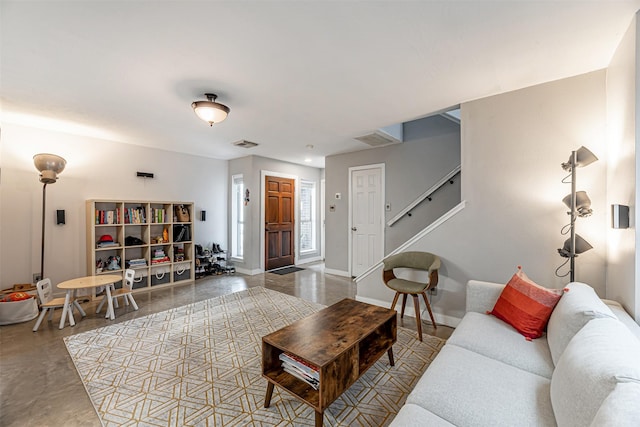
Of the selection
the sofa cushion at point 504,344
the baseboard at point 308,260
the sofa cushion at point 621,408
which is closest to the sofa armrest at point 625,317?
the sofa cushion at point 504,344

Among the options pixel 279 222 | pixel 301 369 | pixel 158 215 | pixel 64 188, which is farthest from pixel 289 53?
pixel 279 222

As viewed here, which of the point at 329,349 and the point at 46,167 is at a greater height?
the point at 46,167

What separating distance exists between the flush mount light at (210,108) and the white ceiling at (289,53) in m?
0.10

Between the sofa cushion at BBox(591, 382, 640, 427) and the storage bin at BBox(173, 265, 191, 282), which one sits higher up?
the sofa cushion at BBox(591, 382, 640, 427)

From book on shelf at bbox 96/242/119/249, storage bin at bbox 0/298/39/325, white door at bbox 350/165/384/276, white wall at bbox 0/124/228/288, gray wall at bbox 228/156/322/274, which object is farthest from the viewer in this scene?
gray wall at bbox 228/156/322/274

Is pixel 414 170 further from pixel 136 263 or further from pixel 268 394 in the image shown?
pixel 136 263

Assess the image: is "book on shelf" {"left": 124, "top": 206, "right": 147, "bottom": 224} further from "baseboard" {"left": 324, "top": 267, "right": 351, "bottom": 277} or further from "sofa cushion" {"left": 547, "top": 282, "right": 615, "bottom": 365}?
"sofa cushion" {"left": 547, "top": 282, "right": 615, "bottom": 365}

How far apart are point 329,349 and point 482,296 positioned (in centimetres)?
140

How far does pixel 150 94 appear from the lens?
2.73 metres

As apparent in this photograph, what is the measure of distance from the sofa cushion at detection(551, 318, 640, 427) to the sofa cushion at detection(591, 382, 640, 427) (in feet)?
0.18

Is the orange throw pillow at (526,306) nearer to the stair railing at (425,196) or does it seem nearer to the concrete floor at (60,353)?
the concrete floor at (60,353)

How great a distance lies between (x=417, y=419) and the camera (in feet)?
3.67

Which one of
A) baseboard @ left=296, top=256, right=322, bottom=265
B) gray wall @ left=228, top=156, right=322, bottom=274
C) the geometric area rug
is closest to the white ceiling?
gray wall @ left=228, top=156, right=322, bottom=274

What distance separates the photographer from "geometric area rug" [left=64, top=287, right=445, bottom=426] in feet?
5.69
